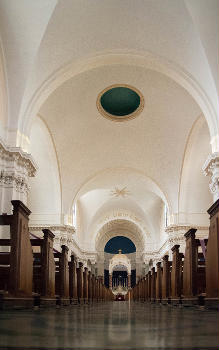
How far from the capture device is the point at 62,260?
1009 centimetres

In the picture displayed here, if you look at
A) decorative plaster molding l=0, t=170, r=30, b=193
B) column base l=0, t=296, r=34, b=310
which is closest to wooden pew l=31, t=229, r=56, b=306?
column base l=0, t=296, r=34, b=310

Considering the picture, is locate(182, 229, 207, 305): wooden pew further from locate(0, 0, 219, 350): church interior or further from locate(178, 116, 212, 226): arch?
locate(178, 116, 212, 226): arch

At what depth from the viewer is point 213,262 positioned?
20.5ft

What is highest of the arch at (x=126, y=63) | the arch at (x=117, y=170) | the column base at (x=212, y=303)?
the arch at (x=126, y=63)

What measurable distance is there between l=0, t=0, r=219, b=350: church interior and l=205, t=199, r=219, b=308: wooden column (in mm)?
32

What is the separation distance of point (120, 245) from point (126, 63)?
3024cm

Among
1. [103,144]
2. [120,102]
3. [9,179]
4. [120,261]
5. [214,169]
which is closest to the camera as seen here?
[9,179]

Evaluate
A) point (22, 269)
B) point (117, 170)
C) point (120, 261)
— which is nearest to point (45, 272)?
point (22, 269)

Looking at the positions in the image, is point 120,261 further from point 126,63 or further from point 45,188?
point 126,63

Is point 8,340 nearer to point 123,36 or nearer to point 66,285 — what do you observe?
point 66,285

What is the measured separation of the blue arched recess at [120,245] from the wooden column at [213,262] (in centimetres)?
3573

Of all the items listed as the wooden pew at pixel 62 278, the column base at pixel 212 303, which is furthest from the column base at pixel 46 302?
the column base at pixel 212 303

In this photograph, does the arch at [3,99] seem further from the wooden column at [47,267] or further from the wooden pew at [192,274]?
the wooden pew at [192,274]

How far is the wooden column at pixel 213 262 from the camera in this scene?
5965 millimetres
